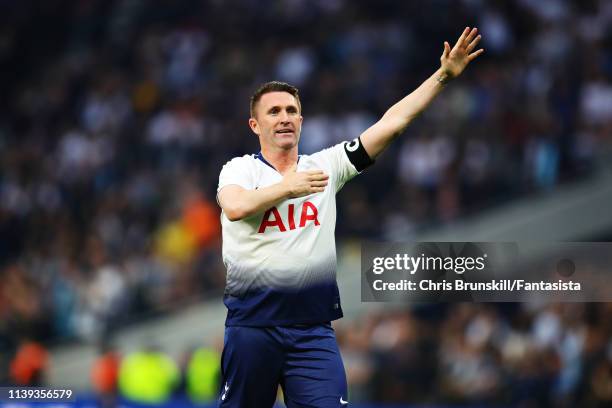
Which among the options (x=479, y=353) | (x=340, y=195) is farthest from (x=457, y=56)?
(x=340, y=195)

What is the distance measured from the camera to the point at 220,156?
601 inches

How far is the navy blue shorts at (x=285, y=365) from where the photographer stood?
5605 millimetres

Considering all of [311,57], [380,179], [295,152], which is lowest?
[295,152]

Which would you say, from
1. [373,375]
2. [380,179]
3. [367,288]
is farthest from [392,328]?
[367,288]

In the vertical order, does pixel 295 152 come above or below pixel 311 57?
below

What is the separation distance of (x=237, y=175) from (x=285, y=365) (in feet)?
3.13

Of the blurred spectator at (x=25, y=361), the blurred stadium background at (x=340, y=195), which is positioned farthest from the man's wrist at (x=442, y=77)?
the blurred spectator at (x=25, y=361)

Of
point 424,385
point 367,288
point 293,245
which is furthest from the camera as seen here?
point 424,385

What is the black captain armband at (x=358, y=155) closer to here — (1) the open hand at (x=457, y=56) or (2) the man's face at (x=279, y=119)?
(2) the man's face at (x=279, y=119)

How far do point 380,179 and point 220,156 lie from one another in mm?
2393

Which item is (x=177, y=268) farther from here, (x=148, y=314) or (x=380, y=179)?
(x=380, y=179)

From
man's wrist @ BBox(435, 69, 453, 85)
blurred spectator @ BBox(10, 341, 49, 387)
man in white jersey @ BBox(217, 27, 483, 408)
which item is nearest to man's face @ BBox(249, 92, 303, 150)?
man in white jersey @ BBox(217, 27, 483, 408)

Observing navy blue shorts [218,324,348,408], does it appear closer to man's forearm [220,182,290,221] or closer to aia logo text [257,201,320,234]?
aia logo text [257,201,320,234]

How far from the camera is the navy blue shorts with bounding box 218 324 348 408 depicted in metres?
5.61
